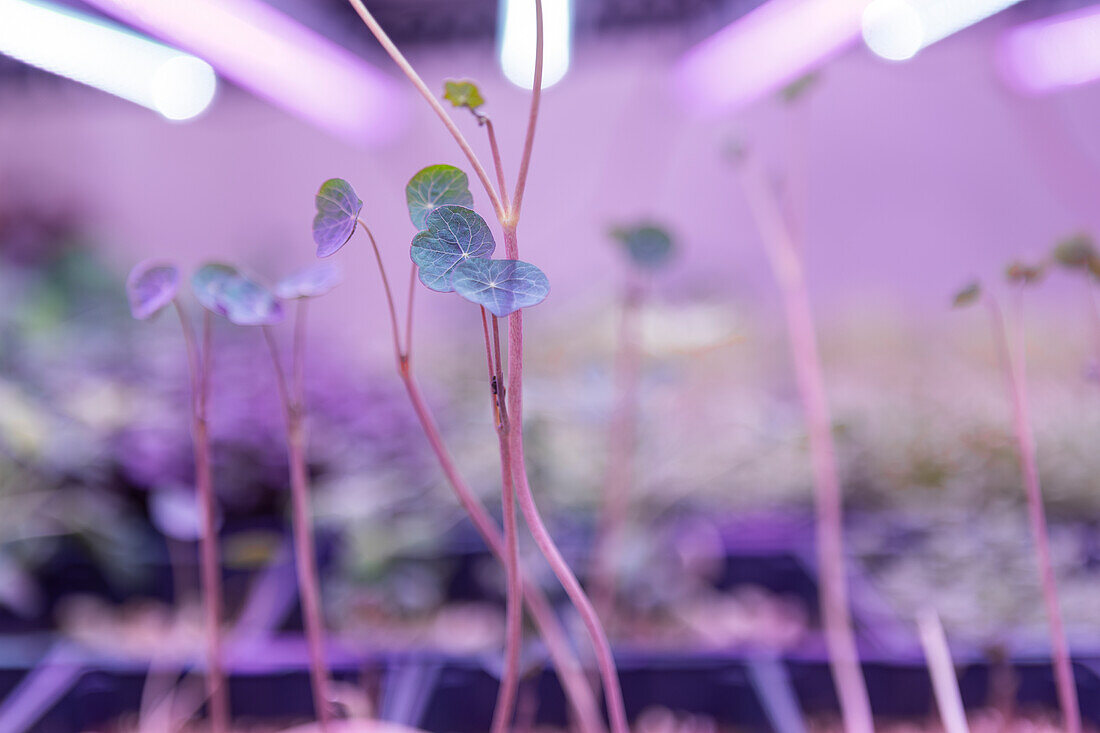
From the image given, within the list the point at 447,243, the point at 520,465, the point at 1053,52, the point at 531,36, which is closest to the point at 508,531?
the point at 520,465

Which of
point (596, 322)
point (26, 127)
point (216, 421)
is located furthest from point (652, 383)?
point (26, 127)

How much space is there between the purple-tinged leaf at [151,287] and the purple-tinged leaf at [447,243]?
210 millimetres

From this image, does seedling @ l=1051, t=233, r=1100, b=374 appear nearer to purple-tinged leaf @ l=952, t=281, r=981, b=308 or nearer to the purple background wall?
purple-tinged leaf @ l=952, t=281, r=981, b=308

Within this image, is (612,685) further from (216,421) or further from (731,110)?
(731,110)

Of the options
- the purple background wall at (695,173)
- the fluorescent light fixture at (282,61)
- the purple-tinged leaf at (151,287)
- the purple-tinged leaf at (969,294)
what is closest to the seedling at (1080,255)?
the purple-tinged leaf at (969,294)

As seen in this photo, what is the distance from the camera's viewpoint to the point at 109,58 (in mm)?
676

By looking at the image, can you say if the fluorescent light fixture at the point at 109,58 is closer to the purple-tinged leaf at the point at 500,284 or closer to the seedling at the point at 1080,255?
the purple-tinged leaf at the point at 500,284

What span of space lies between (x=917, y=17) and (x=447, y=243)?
0.70 metres

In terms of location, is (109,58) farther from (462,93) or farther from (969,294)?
(969,294)

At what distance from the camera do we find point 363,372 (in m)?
1.52

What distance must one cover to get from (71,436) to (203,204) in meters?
0.91

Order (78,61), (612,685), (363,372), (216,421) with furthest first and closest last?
(363,372) < (216,421) < (78,61) < (612,685)

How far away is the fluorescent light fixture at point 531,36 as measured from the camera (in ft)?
1.84

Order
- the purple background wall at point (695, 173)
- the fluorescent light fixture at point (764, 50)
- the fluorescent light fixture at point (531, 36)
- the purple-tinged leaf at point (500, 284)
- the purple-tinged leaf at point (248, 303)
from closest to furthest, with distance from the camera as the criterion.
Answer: the purple-tinged leaf at point (500, 284)
the purple-tinged leaf at point (248, 303)
the fluorescent light fixture at point (531, 36)
the fluorescent light fixture at point (764, 50)
the purple background wall at point (695, 173)
